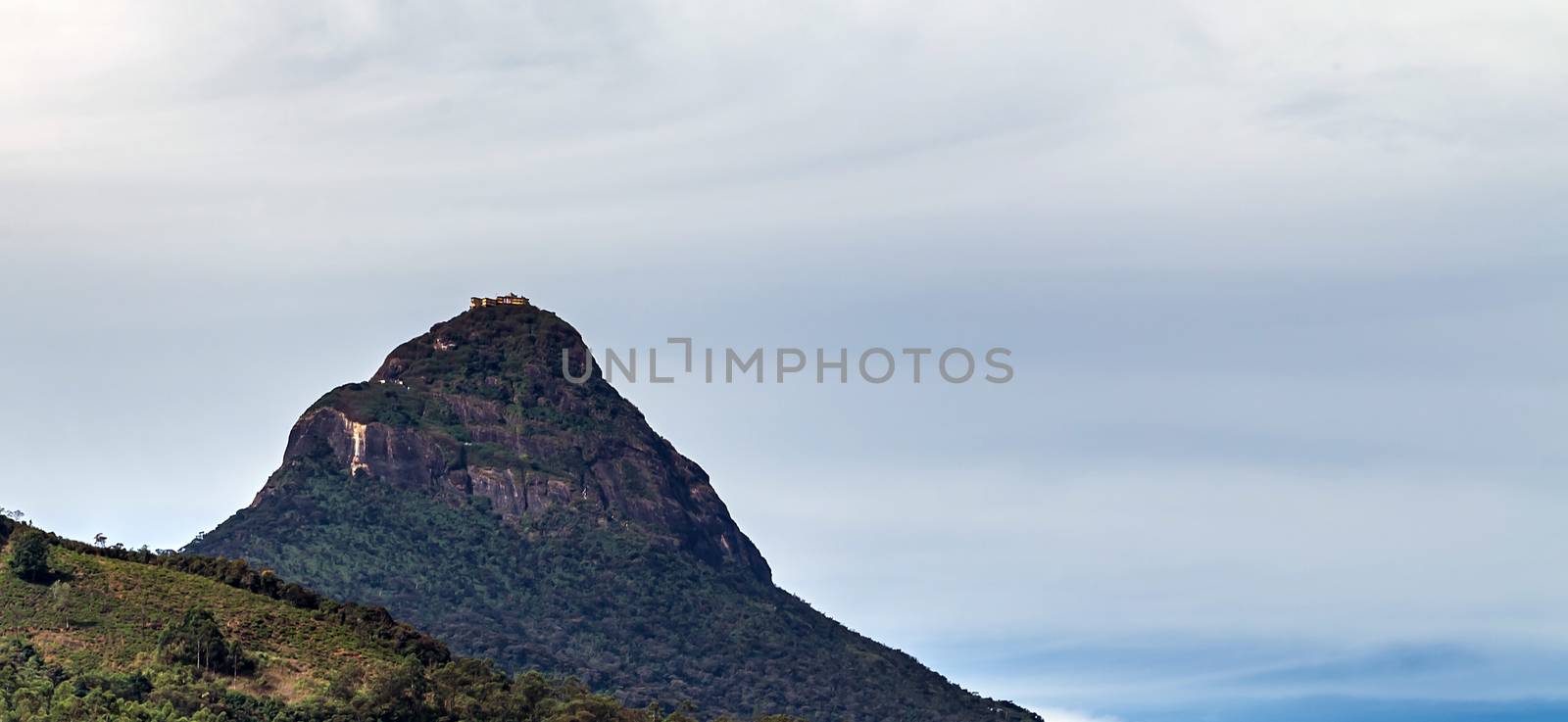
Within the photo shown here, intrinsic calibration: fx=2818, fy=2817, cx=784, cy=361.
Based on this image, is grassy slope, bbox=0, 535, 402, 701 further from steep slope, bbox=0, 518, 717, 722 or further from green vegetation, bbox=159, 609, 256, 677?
green vegetation, bbox=159, 609, 256, 677

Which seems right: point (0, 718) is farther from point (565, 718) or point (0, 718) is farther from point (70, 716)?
point (565, 718)

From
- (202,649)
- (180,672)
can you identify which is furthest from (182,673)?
(202,649)

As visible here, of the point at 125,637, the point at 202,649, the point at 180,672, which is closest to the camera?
the point at 180,672

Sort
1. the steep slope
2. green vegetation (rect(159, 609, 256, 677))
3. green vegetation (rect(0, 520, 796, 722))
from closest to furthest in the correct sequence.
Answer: green vegetation (rect(0, 520, 796, 722))
the steep slope
green vegetation (rect(159, 609, 256, 677))

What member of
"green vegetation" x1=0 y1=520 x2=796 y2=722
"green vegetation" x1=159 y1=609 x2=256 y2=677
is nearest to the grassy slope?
"green vegetation" x1=0 y1=520 x2=796 y2=722

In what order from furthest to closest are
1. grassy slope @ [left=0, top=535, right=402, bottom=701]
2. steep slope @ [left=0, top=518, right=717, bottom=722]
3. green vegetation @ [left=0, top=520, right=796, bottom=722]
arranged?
1. grassy slope @ [left=0, top=535, right=402, bottom=701]
2. steep slope @ [left=0, top=518, right=717, bottom=722]
3. green vegetation @ [left=0, top=520, right=796, bottom=722]

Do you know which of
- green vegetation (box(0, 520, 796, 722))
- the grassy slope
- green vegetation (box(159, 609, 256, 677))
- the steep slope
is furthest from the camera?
the grassy slope

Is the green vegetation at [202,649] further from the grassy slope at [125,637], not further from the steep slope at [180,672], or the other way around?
the grassy slope at [125,637]

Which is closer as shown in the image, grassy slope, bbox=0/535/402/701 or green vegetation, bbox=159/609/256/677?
green vegetation, bbox=159/609/256/677

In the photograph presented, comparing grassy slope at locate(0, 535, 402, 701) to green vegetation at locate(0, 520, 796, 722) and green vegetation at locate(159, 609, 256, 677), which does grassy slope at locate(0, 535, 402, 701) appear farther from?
green vegetation at locate(159, 609, 256, 677)

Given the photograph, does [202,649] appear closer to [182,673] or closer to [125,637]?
[182,673]

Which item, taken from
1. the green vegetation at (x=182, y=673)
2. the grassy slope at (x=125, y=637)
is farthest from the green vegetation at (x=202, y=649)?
the grassy slope at (x=125, y=637)

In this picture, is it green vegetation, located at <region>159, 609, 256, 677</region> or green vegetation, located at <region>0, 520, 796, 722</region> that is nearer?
green vegetation, located at <region>0, 520, 796, 722</region>

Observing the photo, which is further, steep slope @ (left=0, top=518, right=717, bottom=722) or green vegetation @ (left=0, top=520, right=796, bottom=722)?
steep slope @ (left=0, top=518, right=717, bottom=722)
